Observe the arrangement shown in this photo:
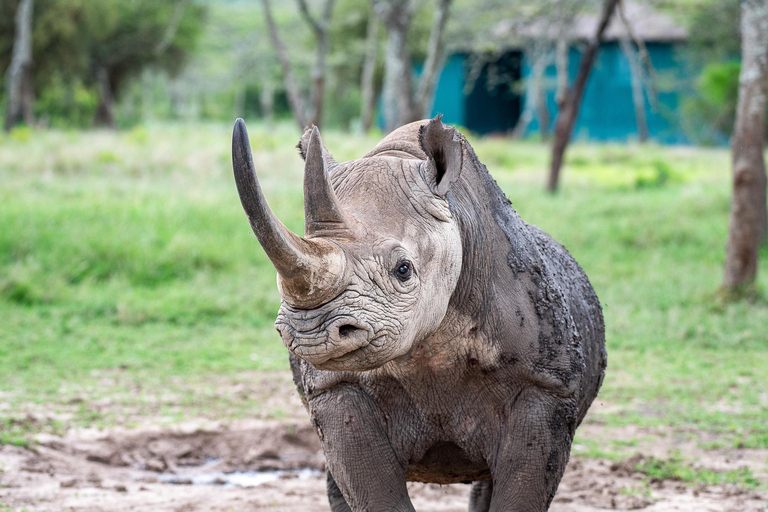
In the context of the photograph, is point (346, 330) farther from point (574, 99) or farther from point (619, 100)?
point (619, 100)

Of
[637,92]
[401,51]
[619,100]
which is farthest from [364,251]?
[619,100]

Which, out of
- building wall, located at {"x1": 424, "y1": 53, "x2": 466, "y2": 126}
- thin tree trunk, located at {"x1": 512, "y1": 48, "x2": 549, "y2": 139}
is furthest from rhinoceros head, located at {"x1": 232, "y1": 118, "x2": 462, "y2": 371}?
building wall, located at {"x1": 424, "y1": 53, "x2": 466, "y2": 126}

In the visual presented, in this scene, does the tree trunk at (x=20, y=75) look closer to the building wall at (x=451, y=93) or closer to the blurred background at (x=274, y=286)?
the blurred background at (x=274, y=286)

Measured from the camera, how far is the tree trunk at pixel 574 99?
1377 cm

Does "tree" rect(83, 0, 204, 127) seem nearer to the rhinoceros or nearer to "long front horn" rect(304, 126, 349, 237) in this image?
the rhinoceros

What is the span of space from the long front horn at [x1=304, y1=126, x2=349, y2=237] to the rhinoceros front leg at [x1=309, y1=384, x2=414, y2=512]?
85 cm

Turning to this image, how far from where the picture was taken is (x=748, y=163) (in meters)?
9.23

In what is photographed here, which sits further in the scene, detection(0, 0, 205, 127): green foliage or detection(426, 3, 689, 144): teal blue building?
detection(426, 3, 689, 144): teal blue building

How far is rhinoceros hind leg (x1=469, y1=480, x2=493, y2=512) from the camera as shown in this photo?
4.44m

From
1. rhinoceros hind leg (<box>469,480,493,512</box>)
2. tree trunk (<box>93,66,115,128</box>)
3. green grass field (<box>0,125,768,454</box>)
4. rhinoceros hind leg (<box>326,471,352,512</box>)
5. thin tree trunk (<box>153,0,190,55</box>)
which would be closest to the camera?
rhinoceros hind leg (<box>326,471,352,512</box>)

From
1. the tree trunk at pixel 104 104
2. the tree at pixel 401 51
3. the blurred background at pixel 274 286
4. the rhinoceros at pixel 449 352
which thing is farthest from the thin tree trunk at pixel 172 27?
the rhinoceros at pixel 449 352

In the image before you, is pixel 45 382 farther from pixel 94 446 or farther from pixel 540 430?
pixel 540 430

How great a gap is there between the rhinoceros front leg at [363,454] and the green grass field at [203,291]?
2.95 metres

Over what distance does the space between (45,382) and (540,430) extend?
182 inches
